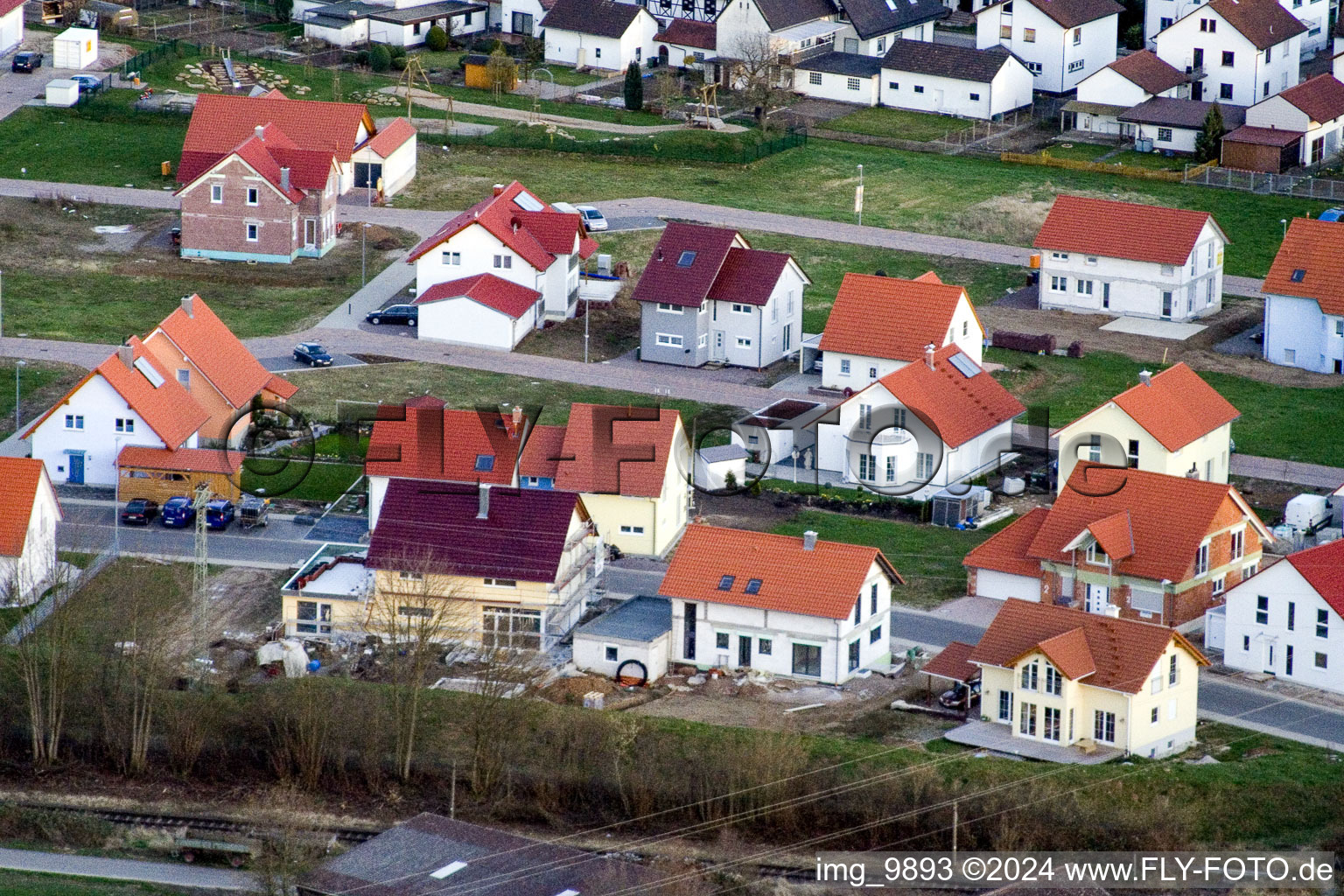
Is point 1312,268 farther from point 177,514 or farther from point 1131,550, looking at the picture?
point 177,514

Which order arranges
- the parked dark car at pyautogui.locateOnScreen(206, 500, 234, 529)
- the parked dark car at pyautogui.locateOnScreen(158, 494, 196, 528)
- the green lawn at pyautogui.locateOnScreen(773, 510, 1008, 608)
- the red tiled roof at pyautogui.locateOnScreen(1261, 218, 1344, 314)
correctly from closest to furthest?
the green lawn at pyautogui.locateOnScreen(773, 510, 1008, 608) < the parked dark car at pyautogui.locateOnScreen(158, 494, 196, 528) < the parked dark car at pyautogui.locateOnScreen(206, 500, 234, 529) < the red tiled roof at pyautogui.locateOnScreen(1261, 218, 1344, 314)

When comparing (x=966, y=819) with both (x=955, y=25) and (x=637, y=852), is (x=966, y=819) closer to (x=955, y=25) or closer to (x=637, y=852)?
(x=637, y=852)

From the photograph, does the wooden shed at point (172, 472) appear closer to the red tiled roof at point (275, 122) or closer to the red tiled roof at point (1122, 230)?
the red tiled roof at point (275, 122)

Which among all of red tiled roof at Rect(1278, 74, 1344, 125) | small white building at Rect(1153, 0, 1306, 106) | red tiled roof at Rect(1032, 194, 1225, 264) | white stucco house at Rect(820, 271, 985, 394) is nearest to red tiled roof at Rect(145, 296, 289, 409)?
white stucco house at Rect(820, 271, 985, 394)

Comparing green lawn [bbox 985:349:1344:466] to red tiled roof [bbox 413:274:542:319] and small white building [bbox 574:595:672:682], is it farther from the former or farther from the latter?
small white building [bbox 574:595:672:682]

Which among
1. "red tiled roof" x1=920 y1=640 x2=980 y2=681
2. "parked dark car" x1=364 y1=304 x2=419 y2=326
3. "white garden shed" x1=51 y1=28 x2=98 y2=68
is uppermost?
"white garden shed" x1=51 y1=28 x2=98 y2=68

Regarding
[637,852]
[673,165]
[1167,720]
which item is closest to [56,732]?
[637,852]
